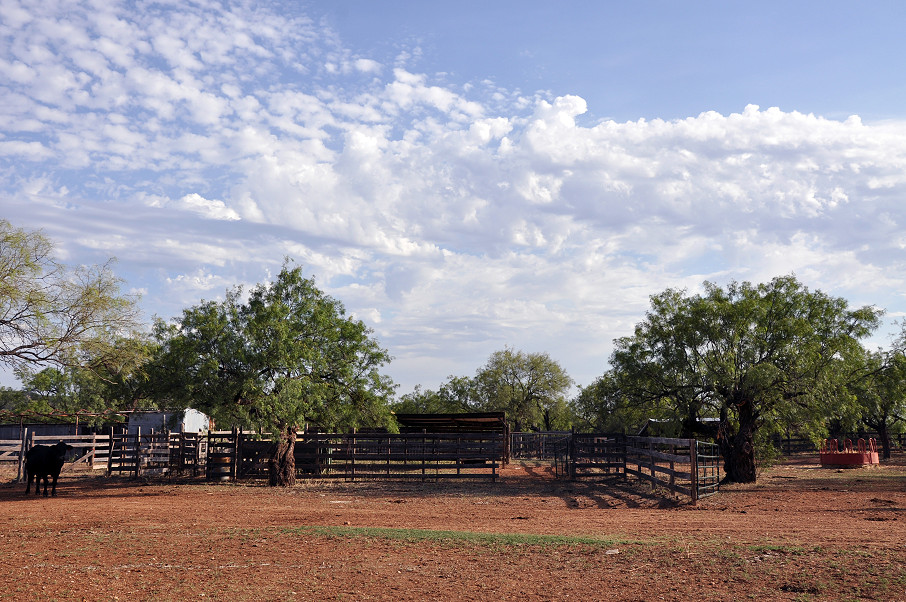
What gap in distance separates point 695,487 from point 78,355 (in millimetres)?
16990

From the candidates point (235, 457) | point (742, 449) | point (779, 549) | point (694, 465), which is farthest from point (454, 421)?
point (779, 549)

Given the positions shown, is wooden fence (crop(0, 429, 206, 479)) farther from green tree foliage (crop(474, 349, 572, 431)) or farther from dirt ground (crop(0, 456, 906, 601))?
green tree foliage (crop(474, 349, 572, 431))

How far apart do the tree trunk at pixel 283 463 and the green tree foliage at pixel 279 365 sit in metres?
0.03

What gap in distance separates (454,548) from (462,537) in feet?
3.12

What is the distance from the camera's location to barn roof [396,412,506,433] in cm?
3522

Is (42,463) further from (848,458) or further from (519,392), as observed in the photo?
(519,392)

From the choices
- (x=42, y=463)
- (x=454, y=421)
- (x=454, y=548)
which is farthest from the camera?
(x=454, y=421)

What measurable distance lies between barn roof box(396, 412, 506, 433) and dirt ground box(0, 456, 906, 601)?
16.3 meters

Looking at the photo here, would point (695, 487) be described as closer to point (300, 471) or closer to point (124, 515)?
point (124, 515)

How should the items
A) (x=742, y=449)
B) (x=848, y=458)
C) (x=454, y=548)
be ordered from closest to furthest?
(x=454, y=548), (x=742, y=449), (x=848, y=458)

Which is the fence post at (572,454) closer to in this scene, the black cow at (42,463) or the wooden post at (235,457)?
the wooden post at (235,457)

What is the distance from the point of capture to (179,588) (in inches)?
317

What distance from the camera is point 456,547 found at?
34.8ft

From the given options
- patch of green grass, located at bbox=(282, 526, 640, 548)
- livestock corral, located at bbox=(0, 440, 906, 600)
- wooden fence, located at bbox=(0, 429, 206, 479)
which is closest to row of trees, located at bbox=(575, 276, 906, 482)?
livestock corral, located at bbox=(0, 440, 906, 600)
